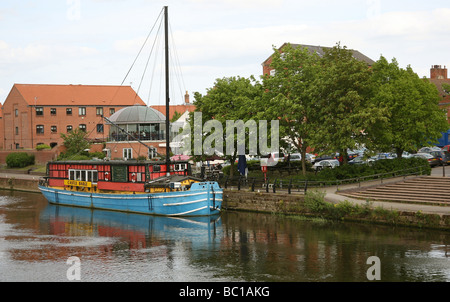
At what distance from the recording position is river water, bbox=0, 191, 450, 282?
74.6ft

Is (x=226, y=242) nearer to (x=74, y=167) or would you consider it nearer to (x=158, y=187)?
(x=158, y=187)

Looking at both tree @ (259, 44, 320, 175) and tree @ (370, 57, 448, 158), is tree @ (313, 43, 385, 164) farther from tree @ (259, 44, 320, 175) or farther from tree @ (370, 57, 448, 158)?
tree @ (370, 57, 448, 158)

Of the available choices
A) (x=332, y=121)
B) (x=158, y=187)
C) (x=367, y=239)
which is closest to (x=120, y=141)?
(x=158, y=187)

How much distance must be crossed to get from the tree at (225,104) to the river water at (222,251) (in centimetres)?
967

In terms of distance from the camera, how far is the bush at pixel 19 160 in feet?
239

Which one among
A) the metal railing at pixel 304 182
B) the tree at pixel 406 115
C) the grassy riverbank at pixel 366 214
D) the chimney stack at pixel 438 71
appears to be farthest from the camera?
the chimney stack at pixel 438 71

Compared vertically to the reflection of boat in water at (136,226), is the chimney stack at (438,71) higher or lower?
higher

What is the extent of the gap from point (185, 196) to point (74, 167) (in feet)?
49.9

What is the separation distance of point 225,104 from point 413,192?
709 inches

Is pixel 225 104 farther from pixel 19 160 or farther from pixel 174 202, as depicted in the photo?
pixel 19 160

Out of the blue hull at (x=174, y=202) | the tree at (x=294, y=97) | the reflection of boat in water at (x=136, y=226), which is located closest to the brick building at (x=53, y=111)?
the blue hull at (x=174, y=202)

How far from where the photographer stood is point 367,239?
28078mm

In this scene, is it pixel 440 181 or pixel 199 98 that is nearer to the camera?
pixel 440 181

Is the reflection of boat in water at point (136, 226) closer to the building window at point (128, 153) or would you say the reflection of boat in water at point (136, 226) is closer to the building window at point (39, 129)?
the building window at point (128, 153)
